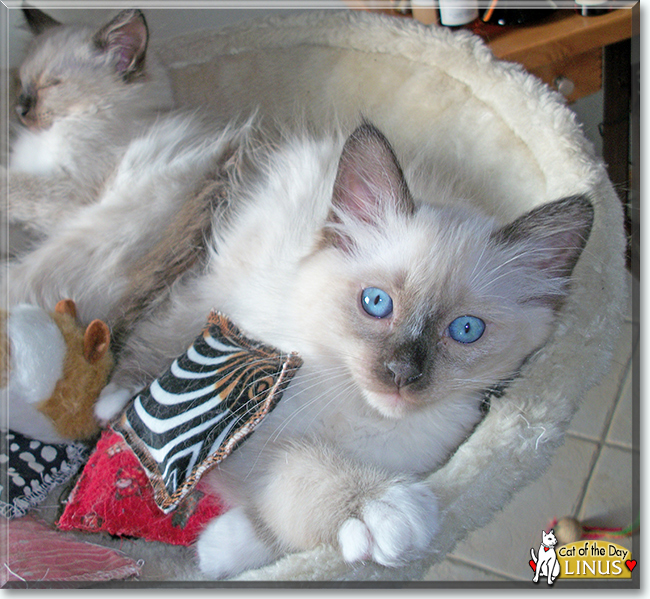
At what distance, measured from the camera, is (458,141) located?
1409 mm

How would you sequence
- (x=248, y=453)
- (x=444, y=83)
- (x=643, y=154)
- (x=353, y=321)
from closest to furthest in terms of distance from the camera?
(x=353, y=321) < (x=248, y=453) < (x=643, y=154) < (x=444, y=83)

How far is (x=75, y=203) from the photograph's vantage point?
1501mm

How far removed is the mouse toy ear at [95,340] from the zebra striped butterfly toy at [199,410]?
144mm

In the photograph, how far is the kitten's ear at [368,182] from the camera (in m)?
0.98

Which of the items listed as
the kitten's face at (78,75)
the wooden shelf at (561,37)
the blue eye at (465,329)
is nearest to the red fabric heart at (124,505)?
the blue eye at (465,329)

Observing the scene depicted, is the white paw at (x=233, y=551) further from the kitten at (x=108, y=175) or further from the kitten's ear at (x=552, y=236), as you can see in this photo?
the kitten's ear at (x=552, y=236)

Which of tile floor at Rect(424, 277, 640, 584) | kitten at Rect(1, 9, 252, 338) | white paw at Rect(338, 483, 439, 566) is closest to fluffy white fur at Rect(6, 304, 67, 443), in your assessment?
kitten at Rect(1, 9, 252, 338)

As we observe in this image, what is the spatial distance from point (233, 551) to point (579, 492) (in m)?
1.49

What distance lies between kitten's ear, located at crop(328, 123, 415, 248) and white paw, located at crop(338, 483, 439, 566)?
508mm

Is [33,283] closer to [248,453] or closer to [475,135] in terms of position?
[248,453]

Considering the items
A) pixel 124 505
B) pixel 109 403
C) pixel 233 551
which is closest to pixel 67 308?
pixel 109 403

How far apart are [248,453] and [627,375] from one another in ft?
5.72

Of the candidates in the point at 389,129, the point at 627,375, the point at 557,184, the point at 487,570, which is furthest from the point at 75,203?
the point at 627,375

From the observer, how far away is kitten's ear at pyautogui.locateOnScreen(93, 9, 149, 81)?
4.81 feet
